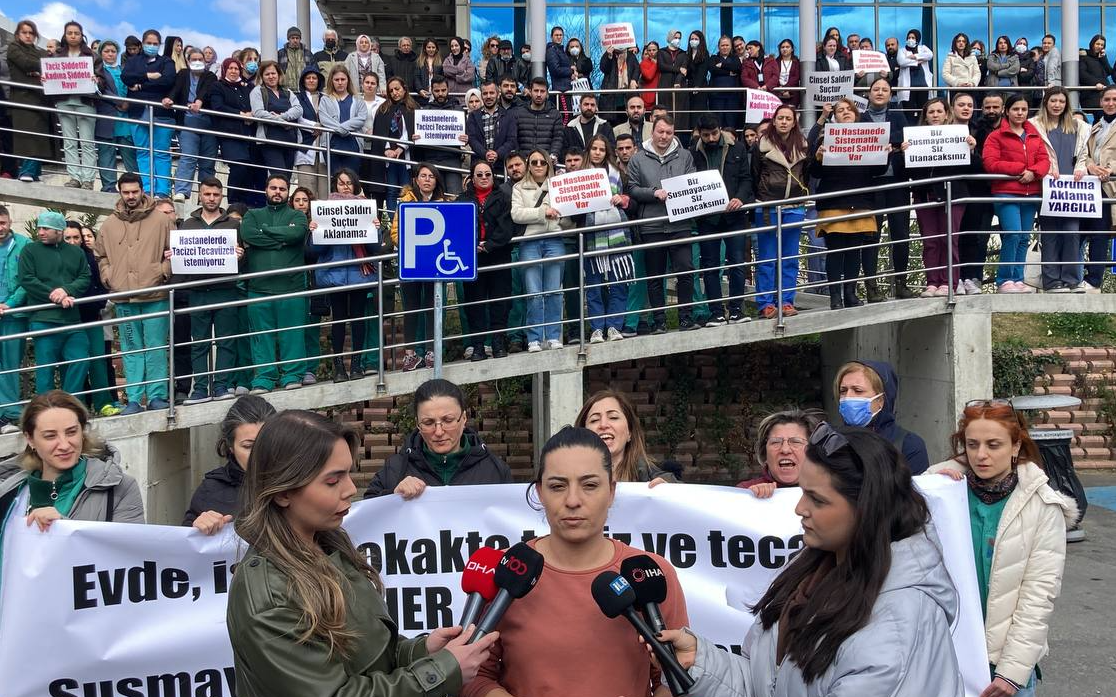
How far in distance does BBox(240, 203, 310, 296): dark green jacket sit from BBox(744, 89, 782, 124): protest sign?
20.1 ft

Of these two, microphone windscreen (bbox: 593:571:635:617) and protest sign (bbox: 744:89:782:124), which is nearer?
microphone windscreen (bbox: 593:571:635:617)

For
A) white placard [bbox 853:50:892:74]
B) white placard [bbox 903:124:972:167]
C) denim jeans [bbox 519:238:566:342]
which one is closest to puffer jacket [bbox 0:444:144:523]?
denim jeans [bbox 519:238:566:342]

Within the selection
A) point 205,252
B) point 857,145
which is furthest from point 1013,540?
point 205,252

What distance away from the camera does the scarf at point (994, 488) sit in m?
4.34

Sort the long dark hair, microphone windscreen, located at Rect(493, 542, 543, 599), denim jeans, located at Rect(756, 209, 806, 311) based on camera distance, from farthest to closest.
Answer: denim jeans, located at Rect(756, 209, 806, 311) < microphone windscreen, located at Rect(493, 542, 543, 599) < the long dark hair

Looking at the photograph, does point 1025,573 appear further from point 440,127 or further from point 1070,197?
point 440,127

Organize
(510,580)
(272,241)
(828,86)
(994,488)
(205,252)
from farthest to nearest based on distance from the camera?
(828,86) → (272,241) → (205,252) → (994,488) → (510,580)

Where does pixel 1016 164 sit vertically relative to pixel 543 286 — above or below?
above

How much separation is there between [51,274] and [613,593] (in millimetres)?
8387

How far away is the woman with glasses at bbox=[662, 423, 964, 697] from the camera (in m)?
2.51

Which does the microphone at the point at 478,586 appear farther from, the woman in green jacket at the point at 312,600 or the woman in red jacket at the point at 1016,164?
the woman in red jacket at the point at 1016,164

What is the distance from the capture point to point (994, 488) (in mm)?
4371

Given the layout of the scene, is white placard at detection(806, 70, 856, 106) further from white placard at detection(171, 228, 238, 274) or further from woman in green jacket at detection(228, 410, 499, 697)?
woman in green jacket at detection(228, 410, 499, 697)

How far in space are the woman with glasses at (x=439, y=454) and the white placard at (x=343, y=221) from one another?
5008 mm
